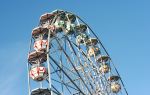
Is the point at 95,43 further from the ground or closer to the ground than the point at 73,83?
further from the ground

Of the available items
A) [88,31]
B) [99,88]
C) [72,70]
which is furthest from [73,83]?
[88,31]

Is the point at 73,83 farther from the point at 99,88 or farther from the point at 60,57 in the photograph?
the point at 99,88

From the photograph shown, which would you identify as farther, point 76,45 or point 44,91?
point 76,45

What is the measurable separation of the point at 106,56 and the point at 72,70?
6.88m

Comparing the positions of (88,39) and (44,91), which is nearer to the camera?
(44,91)

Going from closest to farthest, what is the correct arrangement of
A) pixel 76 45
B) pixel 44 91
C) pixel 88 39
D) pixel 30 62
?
pixel 44 91 → pixel 30 62 → pixel 76 45 → pixel 88 39

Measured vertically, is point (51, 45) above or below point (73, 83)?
above

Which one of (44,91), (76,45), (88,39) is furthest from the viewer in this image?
(88,39)

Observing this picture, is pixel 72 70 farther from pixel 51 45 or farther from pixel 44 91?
pixel 44 91

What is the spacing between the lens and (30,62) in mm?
26703

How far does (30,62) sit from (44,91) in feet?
10.4

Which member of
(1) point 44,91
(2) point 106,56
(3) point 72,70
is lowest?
(1) point 44,91

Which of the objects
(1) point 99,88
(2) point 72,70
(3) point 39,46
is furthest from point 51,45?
(1) point 99,88

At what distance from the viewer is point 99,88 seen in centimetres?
3119
